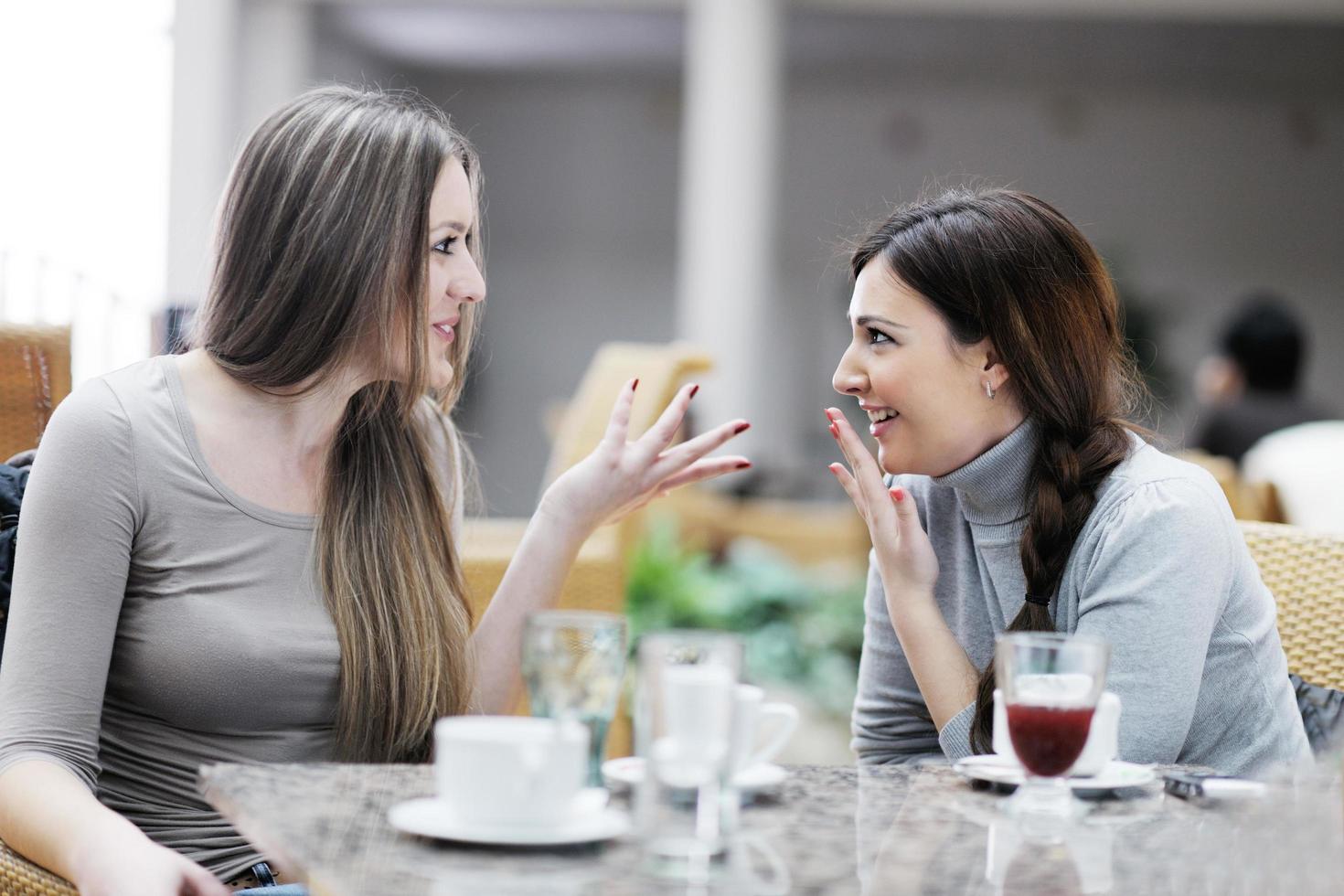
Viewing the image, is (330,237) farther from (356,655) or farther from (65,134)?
(65,134)

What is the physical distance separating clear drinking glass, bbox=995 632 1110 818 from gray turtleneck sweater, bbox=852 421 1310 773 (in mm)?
296

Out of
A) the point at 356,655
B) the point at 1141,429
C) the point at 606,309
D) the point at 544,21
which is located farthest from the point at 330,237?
the point at 606,309

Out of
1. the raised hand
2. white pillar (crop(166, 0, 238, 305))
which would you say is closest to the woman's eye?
the raised hand

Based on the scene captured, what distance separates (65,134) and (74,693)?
5.14m

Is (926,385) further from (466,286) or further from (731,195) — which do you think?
(731,195)

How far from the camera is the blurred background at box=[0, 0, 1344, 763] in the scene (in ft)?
23.3

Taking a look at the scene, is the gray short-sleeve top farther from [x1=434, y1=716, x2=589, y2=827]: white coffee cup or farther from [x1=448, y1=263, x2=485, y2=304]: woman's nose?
[x1=434, y1=716, x2=589, y2=827]: white coffee cup

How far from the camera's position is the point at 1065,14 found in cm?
758

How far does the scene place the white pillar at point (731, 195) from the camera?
703 centimetres

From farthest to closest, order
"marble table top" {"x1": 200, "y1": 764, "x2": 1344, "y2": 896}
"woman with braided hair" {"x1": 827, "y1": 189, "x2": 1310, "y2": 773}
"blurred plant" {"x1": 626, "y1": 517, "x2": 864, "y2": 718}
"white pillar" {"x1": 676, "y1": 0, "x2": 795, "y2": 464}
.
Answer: "white pillar" {"x1": 676, "y1": 0, "x2": 795, "y2": 464} → "blurred plant" {"x1": 626, "y1": 517, "x2": 864, "y2": 718} → "woman with braided hair" {"x1": 827, "y1": 189, "x2": 1310, "y2": 773} → "marble table top" {"x1": 200, "y1": 764, "x2": 1344, "y2": 896}

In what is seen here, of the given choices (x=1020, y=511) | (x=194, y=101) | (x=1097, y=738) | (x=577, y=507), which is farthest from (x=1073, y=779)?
(x=194, y=101)

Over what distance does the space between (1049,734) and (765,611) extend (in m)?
3.66

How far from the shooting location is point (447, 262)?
4.66 feet

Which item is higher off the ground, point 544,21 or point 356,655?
point 544,21
